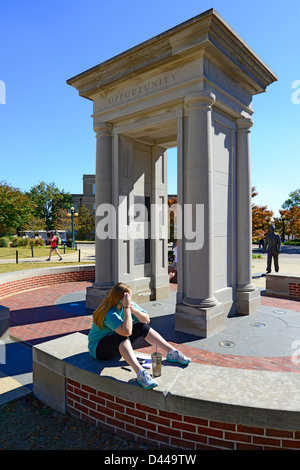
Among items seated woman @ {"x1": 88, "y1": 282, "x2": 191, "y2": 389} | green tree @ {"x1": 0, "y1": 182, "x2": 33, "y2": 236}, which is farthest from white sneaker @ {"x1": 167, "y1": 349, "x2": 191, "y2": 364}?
green tree @ {"x1": 0, "y1": 182, "x2": 33, "y2": 236}

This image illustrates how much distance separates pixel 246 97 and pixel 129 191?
13.1 ft

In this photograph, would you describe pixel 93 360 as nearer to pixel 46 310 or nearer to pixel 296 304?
pixel 46 310

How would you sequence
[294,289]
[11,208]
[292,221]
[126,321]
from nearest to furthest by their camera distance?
[126,321], [294,289], [11,208], [292,221]

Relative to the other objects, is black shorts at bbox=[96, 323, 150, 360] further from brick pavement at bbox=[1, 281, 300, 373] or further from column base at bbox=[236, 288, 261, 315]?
column base at bbox=[236, 288, 261, 315]

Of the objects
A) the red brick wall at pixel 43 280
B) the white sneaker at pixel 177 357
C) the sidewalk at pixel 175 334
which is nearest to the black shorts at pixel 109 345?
the white sneaker at pixel 177 357

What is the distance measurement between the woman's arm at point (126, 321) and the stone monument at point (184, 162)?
9.90 ft

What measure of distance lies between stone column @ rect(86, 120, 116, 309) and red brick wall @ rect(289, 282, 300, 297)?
5970 mm

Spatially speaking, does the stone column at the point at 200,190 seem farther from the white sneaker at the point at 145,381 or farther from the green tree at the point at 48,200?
the green tree at the point at 48,200

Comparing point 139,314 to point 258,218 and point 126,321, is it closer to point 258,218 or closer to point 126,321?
point 126,321

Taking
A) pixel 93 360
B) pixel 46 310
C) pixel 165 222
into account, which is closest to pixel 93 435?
pixel 93 360

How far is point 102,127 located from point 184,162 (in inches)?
115

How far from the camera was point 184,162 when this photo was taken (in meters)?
6.79
